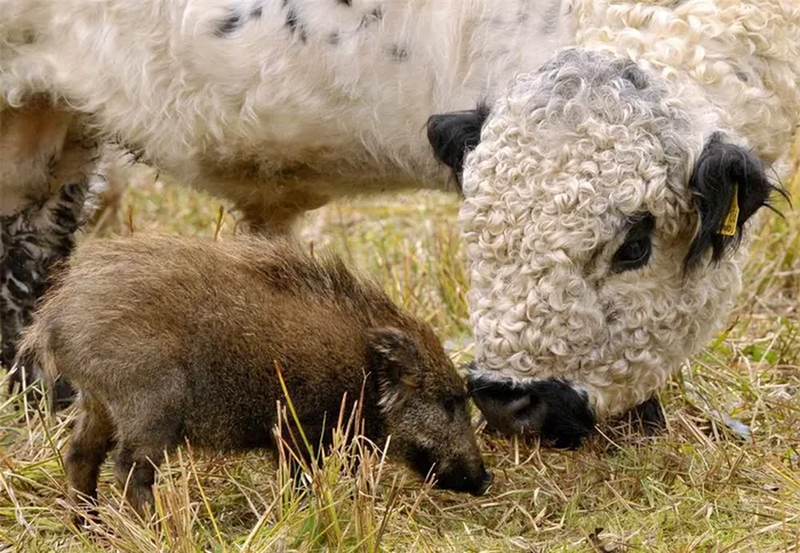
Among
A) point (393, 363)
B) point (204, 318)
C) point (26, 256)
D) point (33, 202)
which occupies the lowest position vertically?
point (26, 256)

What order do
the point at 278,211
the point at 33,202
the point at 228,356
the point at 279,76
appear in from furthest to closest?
the point at 33,202, the point at 278,211, the point at 279,76, the point at 228,356

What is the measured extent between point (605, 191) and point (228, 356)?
1.11 metres

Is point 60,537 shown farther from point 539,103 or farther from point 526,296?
point 539,103

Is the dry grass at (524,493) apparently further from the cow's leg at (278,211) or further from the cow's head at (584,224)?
the cow's leg at (278,211)

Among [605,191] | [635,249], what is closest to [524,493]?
[635,249]

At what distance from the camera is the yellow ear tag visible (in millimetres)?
4398

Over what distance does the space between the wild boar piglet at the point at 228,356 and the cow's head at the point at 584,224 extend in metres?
0.20

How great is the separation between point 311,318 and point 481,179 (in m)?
0.61

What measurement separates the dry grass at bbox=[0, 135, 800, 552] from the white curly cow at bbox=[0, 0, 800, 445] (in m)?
0.30

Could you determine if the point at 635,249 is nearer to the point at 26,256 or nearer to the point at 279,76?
the point at 279,76

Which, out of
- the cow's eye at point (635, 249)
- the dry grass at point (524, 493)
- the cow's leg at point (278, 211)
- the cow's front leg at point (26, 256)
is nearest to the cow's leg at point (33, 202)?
the cow's front leg at point (26, 256)

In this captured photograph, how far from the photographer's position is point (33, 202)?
609 cm

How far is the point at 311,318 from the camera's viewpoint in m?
4.48

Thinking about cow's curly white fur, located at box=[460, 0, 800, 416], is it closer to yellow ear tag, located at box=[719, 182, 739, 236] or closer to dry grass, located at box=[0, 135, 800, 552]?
yellow ear tag, located at box=[719, 182, 739, 236]
